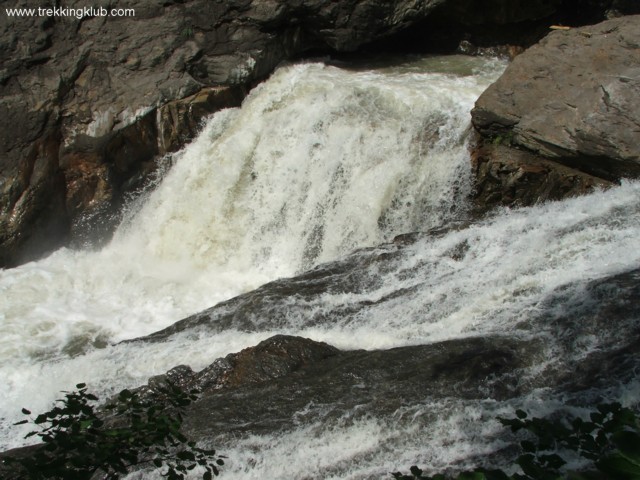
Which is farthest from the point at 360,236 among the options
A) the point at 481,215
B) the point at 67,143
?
the point at 67,143

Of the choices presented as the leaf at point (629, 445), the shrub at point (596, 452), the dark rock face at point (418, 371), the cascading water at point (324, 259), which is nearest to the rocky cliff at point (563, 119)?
the cascading water at point (324, 259)

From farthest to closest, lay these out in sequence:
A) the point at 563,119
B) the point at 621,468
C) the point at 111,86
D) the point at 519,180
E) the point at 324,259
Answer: the point at 111,86
the point at 324,259
the point at 519,180
the point at 563,119
the point at 621,468

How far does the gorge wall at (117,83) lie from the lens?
28.2ft

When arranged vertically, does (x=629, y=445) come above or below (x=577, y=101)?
above

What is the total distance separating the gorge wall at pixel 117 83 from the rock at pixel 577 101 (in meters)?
2.75

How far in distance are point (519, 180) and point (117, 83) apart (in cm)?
532

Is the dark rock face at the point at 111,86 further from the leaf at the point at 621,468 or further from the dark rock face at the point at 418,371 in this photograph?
the leaf at the point at 621,468

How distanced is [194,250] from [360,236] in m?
2.16

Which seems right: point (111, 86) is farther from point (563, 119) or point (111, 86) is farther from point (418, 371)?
point (418, 371)

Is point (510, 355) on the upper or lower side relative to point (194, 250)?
upper

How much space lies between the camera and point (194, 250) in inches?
340

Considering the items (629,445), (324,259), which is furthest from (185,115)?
(629,445)

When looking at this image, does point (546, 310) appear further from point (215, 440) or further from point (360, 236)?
point (360, 236)

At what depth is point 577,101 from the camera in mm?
7203
